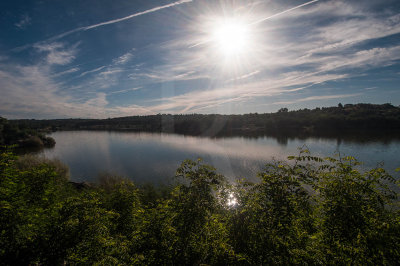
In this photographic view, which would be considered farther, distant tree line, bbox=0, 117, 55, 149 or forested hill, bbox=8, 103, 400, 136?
forested hill, bbox=8, 103, 400, 136

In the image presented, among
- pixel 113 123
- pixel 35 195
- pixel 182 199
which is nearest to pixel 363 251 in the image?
pixel 182 199

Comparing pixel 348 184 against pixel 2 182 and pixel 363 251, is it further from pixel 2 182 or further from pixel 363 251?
pixel 2 182

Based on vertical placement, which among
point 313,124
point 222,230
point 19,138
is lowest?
point 19,138

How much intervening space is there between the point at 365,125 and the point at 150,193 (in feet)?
306

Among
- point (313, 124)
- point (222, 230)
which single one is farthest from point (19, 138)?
point (313, 124)

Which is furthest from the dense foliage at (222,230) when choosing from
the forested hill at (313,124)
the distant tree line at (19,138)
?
the forested hill at (313,124)

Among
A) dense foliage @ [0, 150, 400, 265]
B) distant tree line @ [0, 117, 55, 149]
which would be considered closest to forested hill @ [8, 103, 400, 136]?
distant tree line @ [0, 117, 55, 149]

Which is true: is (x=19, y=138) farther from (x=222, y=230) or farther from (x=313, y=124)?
(x=313, y=124)

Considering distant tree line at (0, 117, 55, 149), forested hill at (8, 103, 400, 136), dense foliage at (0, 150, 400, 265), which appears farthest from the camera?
forested hill at (8, 103, 400, 136)

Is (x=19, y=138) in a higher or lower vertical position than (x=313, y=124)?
lower

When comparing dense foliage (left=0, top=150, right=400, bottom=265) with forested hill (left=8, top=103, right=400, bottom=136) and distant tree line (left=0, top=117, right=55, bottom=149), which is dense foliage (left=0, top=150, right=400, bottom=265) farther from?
forested hill (left=8, top=103, right=400, bottom=136)

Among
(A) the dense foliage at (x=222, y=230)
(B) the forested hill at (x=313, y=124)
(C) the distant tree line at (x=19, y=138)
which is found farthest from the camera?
(B) the forested hill at (x=313, y=124)

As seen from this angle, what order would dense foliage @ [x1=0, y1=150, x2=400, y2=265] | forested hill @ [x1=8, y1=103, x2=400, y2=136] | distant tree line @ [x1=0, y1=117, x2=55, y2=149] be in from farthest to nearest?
1. forested hill @ [x1=8, y1=103, x2=400, y2=136]
2. distant tree line @ [x1=0, y1=117, x2=55, y2=149]
3. dense foliage @ [x1=0, y1=150, x2=400, y2=265]

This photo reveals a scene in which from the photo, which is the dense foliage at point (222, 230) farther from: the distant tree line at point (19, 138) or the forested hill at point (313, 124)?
the forested hill at point (313, 124)
